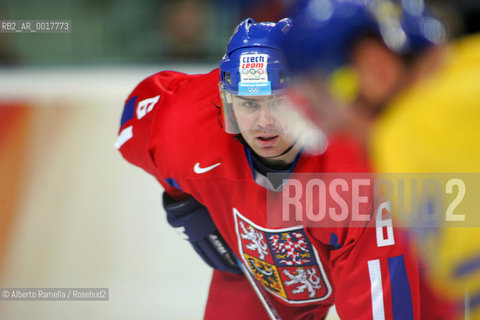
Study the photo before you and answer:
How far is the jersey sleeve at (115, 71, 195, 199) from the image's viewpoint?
68.1 inches

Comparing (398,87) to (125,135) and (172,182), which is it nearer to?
(172,182)

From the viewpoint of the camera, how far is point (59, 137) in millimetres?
2686

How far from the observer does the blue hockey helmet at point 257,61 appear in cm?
134

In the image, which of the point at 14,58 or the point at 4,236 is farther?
the point at 14,58

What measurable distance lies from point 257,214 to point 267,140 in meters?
0.17

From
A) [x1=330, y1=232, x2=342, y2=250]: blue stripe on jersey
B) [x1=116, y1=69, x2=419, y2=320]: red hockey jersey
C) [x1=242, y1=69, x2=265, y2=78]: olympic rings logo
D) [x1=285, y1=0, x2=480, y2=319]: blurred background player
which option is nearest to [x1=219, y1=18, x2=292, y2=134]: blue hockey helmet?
[x1=242, y1=69, x2=265, y2=78]: olympic rings logo

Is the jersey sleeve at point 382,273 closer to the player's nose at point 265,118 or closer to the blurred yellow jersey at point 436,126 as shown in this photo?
the player's nose at point 265,118

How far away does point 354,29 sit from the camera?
72 cm

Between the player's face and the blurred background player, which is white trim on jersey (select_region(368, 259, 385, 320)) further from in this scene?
the blurred background player

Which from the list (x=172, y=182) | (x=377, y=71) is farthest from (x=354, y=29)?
(x=172, y=182)

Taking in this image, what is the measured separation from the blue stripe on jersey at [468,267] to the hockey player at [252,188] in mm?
407

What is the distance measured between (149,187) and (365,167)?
1493 millimetres

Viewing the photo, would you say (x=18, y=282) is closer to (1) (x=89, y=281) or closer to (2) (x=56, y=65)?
(1) (x=89, y=281)

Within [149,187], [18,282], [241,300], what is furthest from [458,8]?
[18,282]
